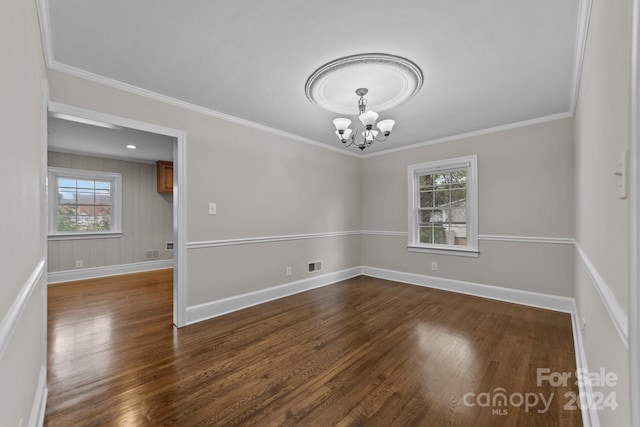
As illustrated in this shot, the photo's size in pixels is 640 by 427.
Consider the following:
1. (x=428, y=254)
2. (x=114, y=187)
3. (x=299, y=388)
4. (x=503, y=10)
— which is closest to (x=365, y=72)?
(x=503, y=10)

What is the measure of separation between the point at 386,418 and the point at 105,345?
8.32ft

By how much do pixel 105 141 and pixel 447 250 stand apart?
562 centimetres

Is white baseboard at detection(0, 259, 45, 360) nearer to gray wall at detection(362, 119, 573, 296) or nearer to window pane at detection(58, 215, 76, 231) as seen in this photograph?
gray wall at detection(362, 119, 573, 296)

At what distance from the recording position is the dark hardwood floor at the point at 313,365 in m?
1.66

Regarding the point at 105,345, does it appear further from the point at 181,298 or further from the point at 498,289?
the point at 498,289

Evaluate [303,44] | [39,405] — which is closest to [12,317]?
[39,405]

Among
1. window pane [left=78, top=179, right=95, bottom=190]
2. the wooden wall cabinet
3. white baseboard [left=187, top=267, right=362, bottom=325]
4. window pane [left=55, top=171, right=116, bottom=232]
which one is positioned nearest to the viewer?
white baseboard [left=187, top=267, right=362, bottom=325]

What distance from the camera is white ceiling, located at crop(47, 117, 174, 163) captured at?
3725 mm

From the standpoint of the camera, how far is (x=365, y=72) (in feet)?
7.66

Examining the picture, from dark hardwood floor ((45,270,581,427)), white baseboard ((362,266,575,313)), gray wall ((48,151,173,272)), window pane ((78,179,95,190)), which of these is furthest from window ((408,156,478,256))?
window pane ((78,179,95,190))

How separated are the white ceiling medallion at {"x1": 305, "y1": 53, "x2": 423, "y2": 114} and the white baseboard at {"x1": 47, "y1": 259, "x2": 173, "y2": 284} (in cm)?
522

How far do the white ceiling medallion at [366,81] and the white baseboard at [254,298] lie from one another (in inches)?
97.8

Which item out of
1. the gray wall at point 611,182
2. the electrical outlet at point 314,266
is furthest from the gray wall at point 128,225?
the gray wall at point 611,182

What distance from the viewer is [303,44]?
1985mm
